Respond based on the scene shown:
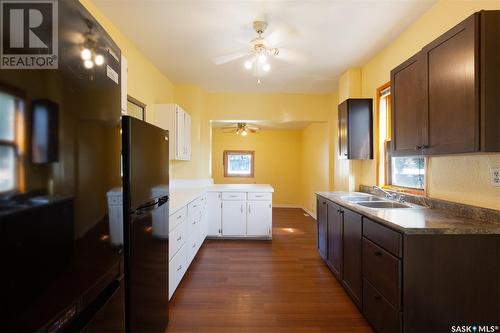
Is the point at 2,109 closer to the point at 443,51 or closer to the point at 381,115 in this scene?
the point at 443,51

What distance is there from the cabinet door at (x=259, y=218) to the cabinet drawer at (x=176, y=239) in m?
1.57

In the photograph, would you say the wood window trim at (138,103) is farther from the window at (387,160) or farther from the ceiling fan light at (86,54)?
the window at (387,160)

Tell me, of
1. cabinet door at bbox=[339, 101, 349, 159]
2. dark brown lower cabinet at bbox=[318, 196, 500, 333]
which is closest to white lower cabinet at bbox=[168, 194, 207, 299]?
dark brown lower cabinet at bbox=[318, 196, 500, 333]

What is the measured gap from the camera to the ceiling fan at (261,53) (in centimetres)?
244

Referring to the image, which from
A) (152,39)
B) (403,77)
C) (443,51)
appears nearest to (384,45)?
(403,77)

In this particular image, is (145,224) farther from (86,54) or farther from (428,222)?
(428,222)

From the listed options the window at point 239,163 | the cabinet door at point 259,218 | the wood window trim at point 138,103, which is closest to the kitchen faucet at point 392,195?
the cabinet door at point 259,218

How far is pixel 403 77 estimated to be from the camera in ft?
6.52

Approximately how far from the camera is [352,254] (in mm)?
2164

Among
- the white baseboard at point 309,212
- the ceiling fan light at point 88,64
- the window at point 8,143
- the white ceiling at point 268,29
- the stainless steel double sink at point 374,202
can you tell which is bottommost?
the white baseboard at point 309,212

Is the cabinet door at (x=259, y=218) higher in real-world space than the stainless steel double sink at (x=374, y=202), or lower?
lower

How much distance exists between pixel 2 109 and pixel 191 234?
8.67ft

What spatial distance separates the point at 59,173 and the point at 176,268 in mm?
1968

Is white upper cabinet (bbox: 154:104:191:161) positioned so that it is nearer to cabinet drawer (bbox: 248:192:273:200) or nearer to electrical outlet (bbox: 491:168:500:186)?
cabinet drawer (bbox: 248:192:273:200)
